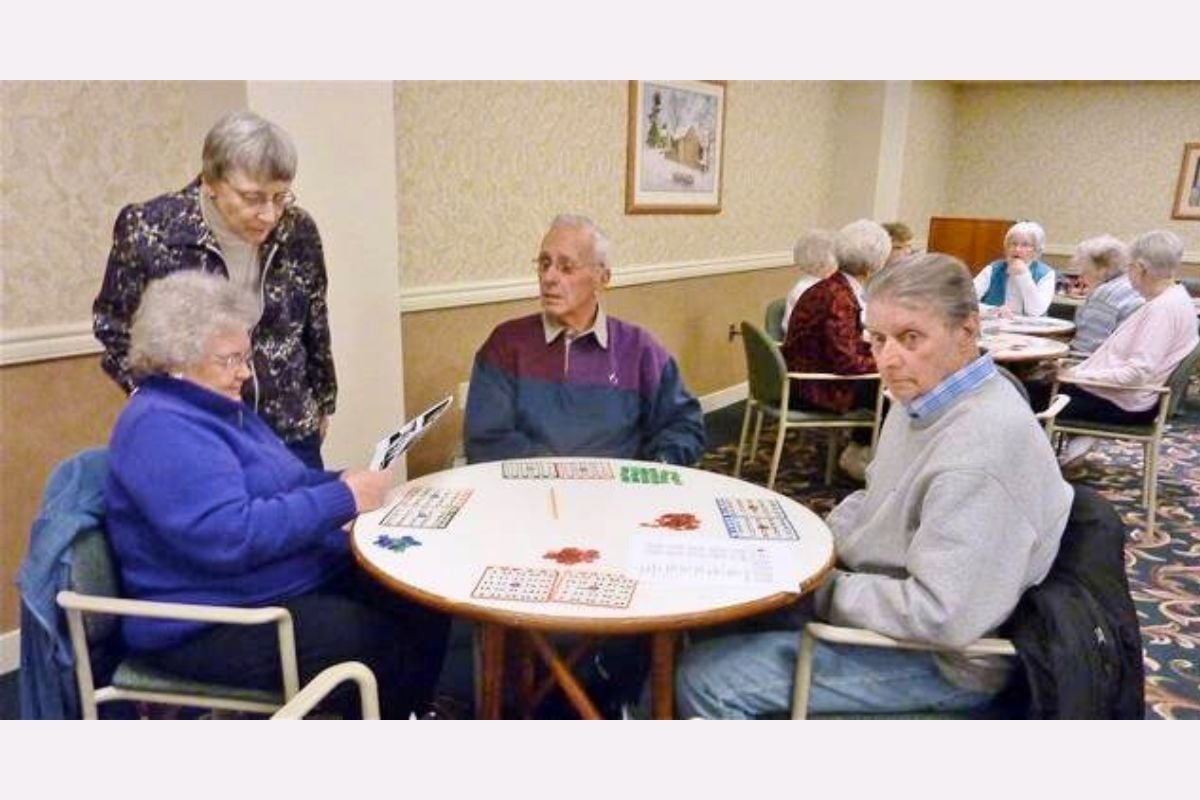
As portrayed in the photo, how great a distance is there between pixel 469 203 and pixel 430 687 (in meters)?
2.01

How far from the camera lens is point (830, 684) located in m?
1.47

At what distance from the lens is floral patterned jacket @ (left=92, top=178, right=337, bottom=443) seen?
1.86 metres

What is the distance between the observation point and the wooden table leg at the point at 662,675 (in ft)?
5.01

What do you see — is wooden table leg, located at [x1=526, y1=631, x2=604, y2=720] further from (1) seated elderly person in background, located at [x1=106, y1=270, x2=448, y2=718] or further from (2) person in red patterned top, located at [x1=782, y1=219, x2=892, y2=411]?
(2) person in red patterned top, located at [x1=782, y1=219, x2=892, y2=411]

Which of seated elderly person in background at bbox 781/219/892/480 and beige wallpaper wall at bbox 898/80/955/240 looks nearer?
seated elderly person in background at bbox 781/219/892/480

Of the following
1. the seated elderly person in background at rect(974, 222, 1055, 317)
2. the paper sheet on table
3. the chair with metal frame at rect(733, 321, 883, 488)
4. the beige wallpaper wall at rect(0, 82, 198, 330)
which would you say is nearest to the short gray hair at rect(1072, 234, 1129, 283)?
the seated elderly person in background at rect(974, 222, 1055, 317)

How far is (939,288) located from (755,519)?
576 mm

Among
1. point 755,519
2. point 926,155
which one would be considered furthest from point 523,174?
point 926,155

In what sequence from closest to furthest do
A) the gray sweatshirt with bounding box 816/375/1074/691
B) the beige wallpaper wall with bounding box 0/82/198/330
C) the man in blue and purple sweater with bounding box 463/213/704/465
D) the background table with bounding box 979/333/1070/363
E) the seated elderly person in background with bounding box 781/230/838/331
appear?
the gray sweatshirt with bounding box 816/375/1074/691, the beige wallpaper wall with bounding box 0/82/198/330, the man in blue and purple sweater with bounding box 463/213/704/465, the background table with bounding box 979/333/1070/363, the seated elderly person in background with bounding box 781/230/838/331

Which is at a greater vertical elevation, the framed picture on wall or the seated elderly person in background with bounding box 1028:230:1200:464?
the framed picture on wall

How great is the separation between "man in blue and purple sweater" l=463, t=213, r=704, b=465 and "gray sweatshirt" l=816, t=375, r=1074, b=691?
2.94ft
